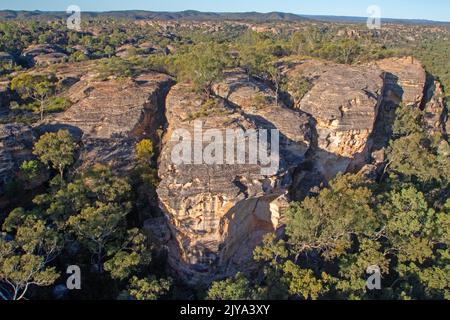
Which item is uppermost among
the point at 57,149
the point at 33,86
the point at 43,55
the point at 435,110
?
the point at 43,55

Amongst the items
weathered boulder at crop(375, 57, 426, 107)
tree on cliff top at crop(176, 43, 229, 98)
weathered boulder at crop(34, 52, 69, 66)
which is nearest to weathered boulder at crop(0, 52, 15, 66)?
weathered boulder at crop(34, 52, 69, 66)

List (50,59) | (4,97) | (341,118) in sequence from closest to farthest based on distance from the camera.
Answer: (341,118) < (4,97) < (50,59)

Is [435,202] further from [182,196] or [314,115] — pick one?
[182,196]

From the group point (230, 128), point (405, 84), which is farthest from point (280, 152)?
point (405, 84)

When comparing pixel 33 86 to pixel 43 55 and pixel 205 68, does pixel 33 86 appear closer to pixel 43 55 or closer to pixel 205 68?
pixel 205 68

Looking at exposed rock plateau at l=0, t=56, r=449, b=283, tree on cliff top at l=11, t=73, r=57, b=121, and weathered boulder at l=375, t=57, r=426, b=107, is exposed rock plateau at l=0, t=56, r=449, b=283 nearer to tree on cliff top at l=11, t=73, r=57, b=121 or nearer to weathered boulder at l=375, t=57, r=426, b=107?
weathered boulder at l=375, t=57, r=426, b=107

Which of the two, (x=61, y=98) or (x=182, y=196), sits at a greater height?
(x=61, y=98)
